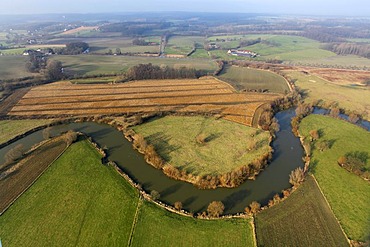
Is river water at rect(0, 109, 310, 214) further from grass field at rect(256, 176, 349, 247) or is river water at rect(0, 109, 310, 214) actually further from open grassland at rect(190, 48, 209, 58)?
open grassland at rect(190, 48, 209, 58)

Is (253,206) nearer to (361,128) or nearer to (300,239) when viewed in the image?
(300,239)

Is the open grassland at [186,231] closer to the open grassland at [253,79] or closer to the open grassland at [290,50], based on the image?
the open grassland at [253,79]

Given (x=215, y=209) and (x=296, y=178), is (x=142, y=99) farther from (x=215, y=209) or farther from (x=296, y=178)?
(x=296, y=178)

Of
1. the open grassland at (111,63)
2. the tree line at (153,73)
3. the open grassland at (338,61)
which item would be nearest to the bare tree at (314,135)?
the tree line at (153,73)

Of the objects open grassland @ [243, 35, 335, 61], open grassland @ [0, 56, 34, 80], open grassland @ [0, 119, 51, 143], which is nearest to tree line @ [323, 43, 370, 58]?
open grassland @ [243, 35, 335, 61]

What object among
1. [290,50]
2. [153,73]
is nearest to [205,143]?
[153,73]

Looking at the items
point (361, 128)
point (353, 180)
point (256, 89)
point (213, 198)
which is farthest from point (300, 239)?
point (256, 89)

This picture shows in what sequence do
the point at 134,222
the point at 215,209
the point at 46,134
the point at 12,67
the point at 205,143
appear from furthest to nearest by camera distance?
1. the point at 12,67
2. the point at 46,134
3. the point at 205,143
4. the point at 215,209
5. the point at 134,222
